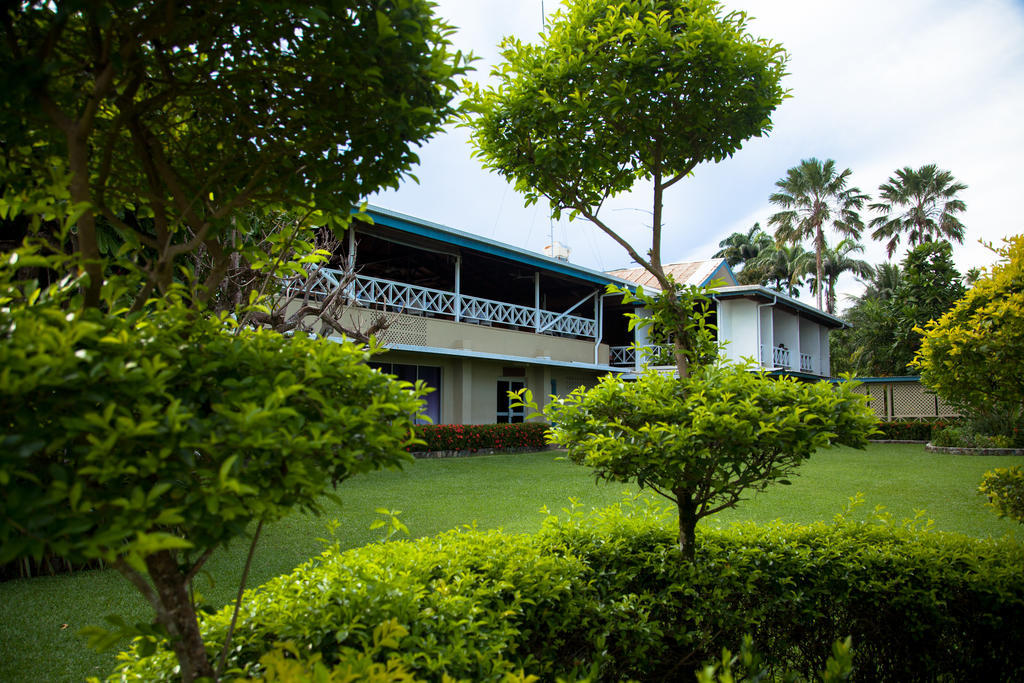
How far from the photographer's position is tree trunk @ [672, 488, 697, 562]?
3684 mm

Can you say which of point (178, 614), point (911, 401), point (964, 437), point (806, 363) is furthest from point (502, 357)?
point (911, 401)

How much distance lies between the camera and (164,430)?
59.7 inches

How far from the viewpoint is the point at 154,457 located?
5.06 feet

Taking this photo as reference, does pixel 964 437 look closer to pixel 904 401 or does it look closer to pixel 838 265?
pixel 904 401

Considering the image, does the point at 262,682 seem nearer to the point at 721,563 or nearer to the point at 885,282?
the point at 721,563

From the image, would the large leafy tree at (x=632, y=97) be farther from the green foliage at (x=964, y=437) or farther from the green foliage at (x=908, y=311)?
the green foliage at (x=908, y=311)

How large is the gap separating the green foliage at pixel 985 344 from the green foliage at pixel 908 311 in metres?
20.9

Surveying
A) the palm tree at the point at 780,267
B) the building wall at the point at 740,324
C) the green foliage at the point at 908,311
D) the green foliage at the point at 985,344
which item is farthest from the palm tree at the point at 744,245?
the green foliage at the point at 985,344

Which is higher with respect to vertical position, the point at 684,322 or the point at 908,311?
the point at 908,311

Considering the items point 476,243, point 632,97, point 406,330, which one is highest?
point 476,243

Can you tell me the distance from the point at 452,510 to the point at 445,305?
9.26 meters

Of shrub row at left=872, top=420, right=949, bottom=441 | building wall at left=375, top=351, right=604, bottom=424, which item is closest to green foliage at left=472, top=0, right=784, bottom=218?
building wall at left=375, top=351, right=604, bottom=424

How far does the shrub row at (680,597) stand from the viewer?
2621 millimetres

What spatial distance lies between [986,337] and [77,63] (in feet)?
20.7
